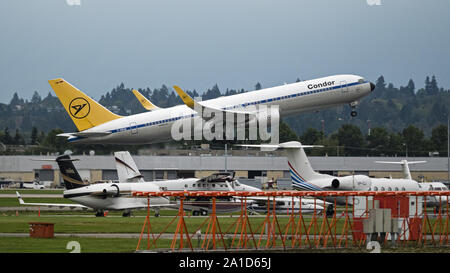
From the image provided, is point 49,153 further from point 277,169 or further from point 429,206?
point 429,206

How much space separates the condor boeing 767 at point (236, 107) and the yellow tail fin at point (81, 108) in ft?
2.40

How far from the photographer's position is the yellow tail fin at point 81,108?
7969 cm

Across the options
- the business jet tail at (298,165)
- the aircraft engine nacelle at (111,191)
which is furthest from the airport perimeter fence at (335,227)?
the business jet tail at (298,165)

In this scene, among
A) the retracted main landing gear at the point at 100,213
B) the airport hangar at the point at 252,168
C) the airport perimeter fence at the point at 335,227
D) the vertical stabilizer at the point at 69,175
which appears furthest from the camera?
the airport hangar at the point at 252,168

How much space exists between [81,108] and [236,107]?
17.2m

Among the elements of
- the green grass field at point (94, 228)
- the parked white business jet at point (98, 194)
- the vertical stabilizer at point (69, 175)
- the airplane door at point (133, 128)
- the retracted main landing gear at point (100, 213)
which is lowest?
the green grass field at point (94, 228)

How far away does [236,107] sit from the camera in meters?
77.2

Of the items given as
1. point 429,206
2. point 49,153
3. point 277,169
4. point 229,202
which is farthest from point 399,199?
point 49,153

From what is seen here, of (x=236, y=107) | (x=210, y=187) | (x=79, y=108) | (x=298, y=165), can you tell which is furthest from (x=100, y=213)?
(x=298, y=165)

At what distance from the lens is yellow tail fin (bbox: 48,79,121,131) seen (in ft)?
261

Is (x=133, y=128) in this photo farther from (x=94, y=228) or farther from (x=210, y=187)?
(x=94, y=228)

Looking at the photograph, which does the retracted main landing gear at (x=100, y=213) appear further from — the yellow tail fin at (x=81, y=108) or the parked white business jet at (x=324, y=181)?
the parked white business jet at (x=324, y=181)

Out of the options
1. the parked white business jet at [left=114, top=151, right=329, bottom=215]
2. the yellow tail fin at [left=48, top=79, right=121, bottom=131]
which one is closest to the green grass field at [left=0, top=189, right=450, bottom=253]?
the parked white business jet at [left=114, top=151, right=329, bottom=215]

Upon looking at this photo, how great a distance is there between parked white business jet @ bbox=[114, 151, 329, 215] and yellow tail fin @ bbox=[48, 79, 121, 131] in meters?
4.54
